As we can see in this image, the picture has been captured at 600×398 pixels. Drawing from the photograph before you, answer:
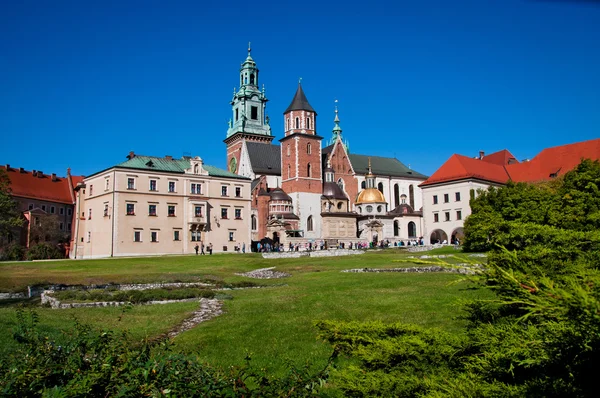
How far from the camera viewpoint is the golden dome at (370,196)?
82.3 meters

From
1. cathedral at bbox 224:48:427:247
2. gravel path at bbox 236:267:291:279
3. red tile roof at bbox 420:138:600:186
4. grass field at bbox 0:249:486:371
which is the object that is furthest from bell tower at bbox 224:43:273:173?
grass field at bbox 0:249:486:371

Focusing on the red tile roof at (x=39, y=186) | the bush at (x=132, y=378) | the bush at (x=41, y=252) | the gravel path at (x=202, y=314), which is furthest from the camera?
the red tile roof at (x=39, y=186)

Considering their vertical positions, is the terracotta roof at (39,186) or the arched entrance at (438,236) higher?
the terracotta roof at (39,186)

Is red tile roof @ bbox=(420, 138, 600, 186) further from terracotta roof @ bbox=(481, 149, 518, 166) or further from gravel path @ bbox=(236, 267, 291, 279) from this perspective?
gravel path @ bbox=(236, 267, 291, 279)

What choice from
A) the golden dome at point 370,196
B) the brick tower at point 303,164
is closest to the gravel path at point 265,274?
the brick tower at point 303,164

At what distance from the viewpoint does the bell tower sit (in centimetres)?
9619

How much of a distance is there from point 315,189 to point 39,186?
131 ft

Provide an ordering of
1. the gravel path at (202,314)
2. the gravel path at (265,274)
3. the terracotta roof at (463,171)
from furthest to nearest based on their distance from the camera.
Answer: the terracotta roof at (463,171) → the gravel path at (265,274) → the gravel path at (202,314)

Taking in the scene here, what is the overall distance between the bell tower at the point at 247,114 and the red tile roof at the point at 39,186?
27.8 metres

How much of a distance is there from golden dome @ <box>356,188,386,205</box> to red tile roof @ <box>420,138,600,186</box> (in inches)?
534

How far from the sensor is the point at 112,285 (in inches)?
1043

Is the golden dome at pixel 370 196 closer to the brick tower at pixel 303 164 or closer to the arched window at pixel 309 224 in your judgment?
the brick tower at pixel 303 164

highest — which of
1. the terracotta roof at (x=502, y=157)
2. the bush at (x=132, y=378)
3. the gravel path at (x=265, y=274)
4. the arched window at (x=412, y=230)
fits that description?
the terracotta roof at (x=502, y=157)

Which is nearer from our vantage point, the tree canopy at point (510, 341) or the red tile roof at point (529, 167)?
the tree canopy at point (510, 341)
